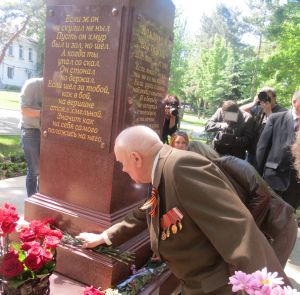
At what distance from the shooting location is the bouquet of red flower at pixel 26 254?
2125mm

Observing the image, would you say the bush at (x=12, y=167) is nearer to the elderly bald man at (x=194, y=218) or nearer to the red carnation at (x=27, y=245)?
the red carnation at (x=27, y=245)

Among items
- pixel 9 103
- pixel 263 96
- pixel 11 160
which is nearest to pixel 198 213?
pixel 263 96

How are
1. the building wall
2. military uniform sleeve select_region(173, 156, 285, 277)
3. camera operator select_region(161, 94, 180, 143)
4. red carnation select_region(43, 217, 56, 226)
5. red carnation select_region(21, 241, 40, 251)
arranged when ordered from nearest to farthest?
1. military uniform sleeve select_region(173, 156, 285, 277)
2. red carnation select_region(21, 241, 40, 251)
3. red carnation select_region(43, 217, 56, 226)
4. camera operator select_region(161, 94, 180, 143)
5. the building wall

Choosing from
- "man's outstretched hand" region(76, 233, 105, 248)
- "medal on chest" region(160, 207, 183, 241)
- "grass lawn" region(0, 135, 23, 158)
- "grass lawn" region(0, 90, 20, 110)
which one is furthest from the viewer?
"grass lawn" region(0, 90, 20, 110)

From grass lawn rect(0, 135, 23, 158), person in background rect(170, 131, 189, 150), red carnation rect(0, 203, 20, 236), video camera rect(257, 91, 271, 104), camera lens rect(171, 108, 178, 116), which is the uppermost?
video camera rect(257, 91, 271, 104)

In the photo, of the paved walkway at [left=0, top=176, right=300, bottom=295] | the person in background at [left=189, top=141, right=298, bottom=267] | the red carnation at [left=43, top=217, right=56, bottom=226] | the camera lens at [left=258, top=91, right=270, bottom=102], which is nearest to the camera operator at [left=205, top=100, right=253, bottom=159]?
the camera lens at [left=258, top=91, right=270, bottom=102]

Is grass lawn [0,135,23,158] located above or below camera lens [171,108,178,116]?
below

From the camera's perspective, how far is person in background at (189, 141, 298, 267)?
8.16 feet

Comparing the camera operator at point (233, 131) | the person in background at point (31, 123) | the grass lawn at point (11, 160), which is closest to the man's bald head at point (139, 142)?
the person in background at point (31, 123)

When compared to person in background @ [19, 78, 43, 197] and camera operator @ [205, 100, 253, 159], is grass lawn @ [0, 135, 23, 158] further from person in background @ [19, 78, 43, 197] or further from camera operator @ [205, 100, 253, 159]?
camera operator @ [205, 100, 253, 159]

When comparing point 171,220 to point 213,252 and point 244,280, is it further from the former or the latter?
point 244,280

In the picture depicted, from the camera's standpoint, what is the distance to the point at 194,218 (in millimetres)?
1811

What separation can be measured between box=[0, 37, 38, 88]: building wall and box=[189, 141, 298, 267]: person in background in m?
53.8

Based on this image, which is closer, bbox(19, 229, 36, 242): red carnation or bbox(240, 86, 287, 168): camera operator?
bbox(19, 229, 36, 242): red carnation
